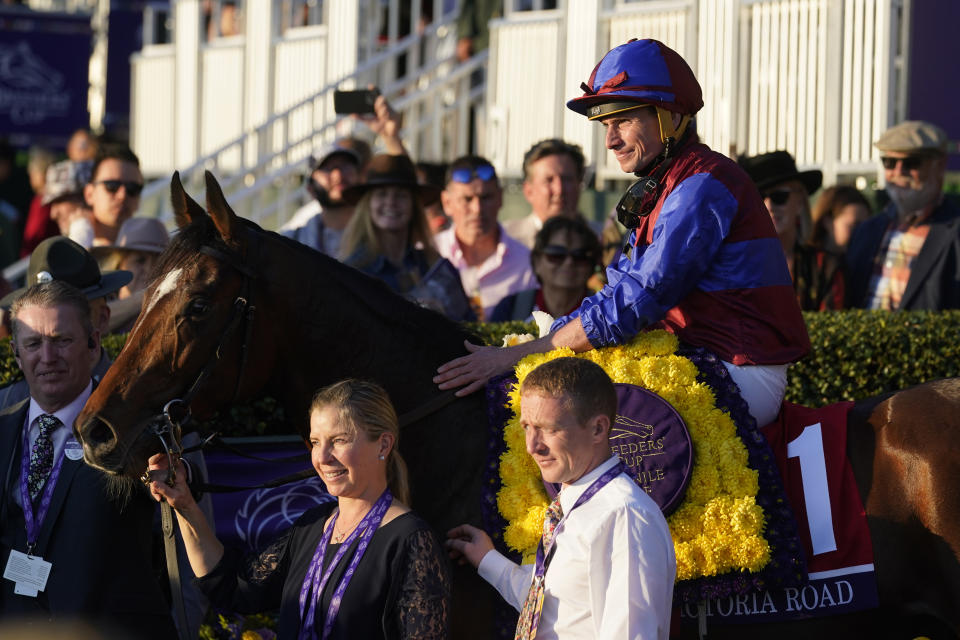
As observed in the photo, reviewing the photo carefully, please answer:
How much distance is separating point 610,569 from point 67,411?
2164mm

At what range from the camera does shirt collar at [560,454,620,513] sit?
321cm

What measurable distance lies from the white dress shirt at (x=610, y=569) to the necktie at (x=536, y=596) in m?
0.03

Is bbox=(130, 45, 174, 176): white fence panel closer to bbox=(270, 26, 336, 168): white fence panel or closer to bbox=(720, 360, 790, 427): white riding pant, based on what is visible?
bbox=(270, 26, 336, 168): white fence panel

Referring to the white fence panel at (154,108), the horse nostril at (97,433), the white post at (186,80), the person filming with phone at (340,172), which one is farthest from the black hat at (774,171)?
the white fence panel at (154,108)

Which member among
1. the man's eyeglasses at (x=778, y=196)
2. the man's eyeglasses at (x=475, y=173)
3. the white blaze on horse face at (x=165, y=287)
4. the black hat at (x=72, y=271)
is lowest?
the black hat at (x=72, y=271)

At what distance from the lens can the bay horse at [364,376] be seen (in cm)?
380

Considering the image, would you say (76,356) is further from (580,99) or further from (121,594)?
(580,99)

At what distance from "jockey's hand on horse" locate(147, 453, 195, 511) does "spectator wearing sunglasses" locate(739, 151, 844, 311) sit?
403cm

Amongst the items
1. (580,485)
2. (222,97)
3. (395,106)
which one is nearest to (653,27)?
(395,106)

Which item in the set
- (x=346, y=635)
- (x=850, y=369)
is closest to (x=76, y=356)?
(x=346, y=635)

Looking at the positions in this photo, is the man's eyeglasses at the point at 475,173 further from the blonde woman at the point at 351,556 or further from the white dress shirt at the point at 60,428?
the blonde woman at the point at 351,556

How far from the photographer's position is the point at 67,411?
4.34 metres

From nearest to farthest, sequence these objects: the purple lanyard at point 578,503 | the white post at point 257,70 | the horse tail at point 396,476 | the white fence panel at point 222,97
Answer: the purple lanyard at point 578,503 < the horse tail at point 396,476 < the white post at point 257,70 < the white fence panel at point 222,97

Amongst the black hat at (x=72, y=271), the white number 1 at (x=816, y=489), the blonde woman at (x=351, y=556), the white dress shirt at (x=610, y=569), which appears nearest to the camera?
the white dress shirt at (x=610, y=569)
